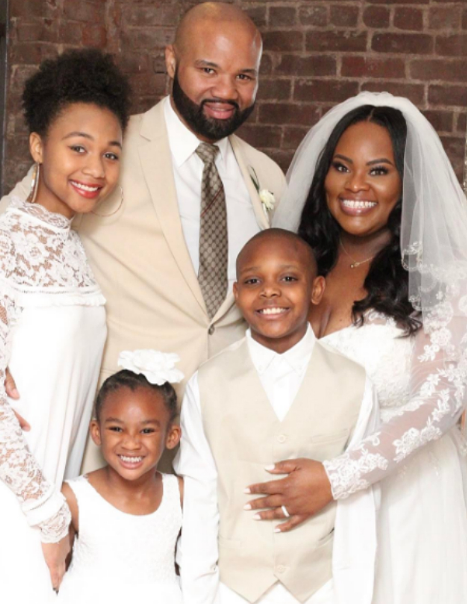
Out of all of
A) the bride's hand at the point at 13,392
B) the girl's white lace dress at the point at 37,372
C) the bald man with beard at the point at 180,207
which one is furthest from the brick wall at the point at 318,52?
the bride's hand at the point at 13,392

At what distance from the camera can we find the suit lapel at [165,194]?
276cm

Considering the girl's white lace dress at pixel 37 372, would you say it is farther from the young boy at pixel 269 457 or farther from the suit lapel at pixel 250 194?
the suit lapel at pixel 250 194

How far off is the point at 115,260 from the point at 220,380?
58 centimetres

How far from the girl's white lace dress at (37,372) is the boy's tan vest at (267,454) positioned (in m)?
0.38

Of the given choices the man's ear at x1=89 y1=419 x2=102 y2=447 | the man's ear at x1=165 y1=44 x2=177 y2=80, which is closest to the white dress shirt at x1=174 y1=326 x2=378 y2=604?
the man's ear at x1=89 y1=419 x2=102 y2=447

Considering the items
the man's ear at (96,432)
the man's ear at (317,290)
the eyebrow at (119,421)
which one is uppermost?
the man's ear at (317,290)

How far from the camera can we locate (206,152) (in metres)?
2.97

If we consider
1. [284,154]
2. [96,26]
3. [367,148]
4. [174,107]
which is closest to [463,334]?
[367,148]

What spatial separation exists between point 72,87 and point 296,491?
1.24m

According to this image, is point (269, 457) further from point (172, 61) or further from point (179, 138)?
point (172, 61)

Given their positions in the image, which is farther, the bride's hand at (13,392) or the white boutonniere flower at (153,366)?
the white boutonniere flower at (153,366)

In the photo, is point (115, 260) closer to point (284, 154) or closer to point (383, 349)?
point (383, 349)

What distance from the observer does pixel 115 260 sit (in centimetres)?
276

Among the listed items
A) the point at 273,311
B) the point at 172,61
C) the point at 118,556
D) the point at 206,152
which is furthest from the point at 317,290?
the point at 172,61
